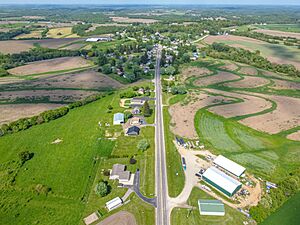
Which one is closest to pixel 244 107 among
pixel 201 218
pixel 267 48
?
pixel 201 218

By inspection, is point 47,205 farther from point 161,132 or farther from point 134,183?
point 161,132

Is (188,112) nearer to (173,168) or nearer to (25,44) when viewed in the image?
(173,168)

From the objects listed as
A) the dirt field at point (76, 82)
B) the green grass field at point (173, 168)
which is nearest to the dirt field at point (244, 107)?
the green grass field at point (173, 168)

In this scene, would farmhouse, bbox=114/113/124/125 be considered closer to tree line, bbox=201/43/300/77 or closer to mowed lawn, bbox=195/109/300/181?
mowed lawn, bbox=195/109/300/181

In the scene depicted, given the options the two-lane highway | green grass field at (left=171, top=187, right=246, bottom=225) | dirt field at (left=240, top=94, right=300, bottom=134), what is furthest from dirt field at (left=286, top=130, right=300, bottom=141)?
the two-lane highway

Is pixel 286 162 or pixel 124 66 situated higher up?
pixel 124 66

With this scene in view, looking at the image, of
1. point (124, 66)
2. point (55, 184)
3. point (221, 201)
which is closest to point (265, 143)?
point (221, 201)

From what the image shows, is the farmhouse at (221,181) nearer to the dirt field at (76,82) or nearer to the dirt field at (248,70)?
the dirt field at (76,82)
